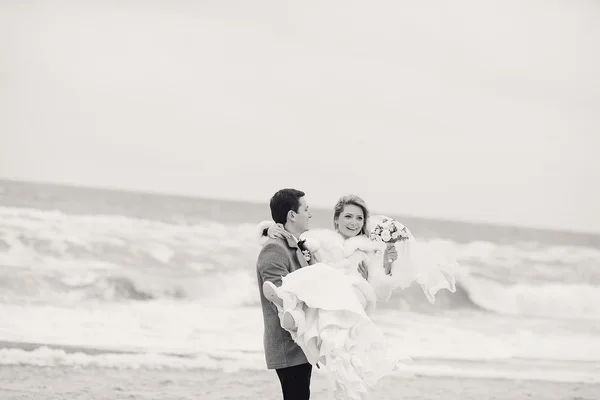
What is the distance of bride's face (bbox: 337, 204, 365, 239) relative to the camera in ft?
9.61

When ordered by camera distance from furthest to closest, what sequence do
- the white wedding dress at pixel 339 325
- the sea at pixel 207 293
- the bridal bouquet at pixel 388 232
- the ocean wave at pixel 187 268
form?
the ocean wave at pixel 187 268 < the sea at pixel 207 293 < the bridal bouquet at pixel 388 232 < the white wedding dress at pixel 339 325

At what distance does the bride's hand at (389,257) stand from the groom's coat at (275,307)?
37 centimetres

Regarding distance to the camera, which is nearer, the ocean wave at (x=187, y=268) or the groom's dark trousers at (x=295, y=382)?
the groom's dark trousers at (x=295, y=382)

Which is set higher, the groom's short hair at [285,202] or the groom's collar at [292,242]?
the groom's short hair at [285,202]

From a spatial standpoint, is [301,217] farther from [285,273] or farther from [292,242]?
[285,273]

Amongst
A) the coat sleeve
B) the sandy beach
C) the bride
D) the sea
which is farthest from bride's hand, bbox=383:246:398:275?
the sea

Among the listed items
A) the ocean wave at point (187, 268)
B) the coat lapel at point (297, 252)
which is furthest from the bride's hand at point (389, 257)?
the ocean wave at point (187, 268)

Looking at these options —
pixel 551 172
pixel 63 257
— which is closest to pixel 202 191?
pixel 63 257

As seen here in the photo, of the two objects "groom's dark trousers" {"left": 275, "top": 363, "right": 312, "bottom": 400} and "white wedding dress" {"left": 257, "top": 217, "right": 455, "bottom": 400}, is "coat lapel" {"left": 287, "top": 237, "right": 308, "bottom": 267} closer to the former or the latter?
"white wedding dress" {"left": 257, "top": 217, "right": 455, "bottom": 400}

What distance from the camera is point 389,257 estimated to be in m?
2.91

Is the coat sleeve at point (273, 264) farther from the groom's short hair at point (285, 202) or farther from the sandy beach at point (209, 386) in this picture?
the sandy beach at point (209, 386)

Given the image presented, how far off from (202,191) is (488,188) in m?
5.20

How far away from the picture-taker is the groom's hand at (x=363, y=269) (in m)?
2.89

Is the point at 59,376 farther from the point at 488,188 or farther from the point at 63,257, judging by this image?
the point at 488,188
